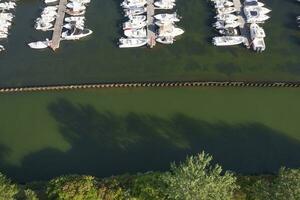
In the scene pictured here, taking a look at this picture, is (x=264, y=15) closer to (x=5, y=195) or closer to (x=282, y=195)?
(x=282, y=195)

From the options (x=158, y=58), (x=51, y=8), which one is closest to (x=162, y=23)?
(x=158, y=58)

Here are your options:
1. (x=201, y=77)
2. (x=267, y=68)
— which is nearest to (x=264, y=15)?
(x=267, y=68)

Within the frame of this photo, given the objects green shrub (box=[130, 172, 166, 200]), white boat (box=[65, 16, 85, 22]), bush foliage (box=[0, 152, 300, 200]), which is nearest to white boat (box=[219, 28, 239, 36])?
white boat (box=[65, 16, 85, 22])

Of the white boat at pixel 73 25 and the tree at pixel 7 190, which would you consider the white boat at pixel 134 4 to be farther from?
the tree at pixel 7 190


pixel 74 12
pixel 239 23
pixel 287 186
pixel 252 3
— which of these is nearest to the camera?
pixel 287 186

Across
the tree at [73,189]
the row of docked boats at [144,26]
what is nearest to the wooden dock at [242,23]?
the row of docked boats at [144,26]

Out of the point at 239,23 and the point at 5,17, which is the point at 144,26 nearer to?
the point at 239,23
